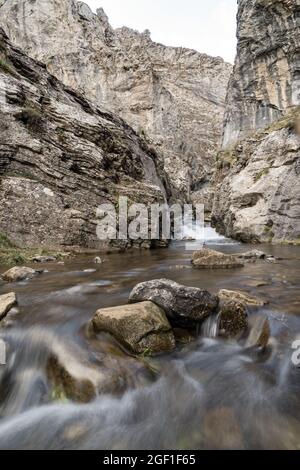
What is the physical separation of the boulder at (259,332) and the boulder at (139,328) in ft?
3.59

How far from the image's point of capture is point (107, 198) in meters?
17.6

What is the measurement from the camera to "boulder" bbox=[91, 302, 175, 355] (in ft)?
12.9

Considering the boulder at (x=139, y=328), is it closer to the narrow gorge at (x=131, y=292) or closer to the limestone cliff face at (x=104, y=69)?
the narrow gorge at (x=131, y=292)

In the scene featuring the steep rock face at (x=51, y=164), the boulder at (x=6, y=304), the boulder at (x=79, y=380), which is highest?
the steep rock face at (x=51, y=164)

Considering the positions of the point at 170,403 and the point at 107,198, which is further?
the point at 107,198


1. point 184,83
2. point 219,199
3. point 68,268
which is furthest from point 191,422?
point 184,83

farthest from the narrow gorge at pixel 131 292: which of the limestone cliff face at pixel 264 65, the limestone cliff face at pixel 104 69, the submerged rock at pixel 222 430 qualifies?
the limestone cliff face at pixel 104 69

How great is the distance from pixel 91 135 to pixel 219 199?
18517mm

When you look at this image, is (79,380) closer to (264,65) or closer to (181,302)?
(181,302)

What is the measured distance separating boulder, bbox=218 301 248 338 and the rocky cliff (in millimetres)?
19003

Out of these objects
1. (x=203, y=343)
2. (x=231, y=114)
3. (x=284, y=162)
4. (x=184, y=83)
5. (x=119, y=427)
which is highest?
(x=184, y=83)

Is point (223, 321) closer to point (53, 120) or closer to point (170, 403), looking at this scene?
point (170, 403)

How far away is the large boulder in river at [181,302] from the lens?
447cm

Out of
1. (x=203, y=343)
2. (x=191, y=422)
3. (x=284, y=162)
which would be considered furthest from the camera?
(x=284, y=162)
